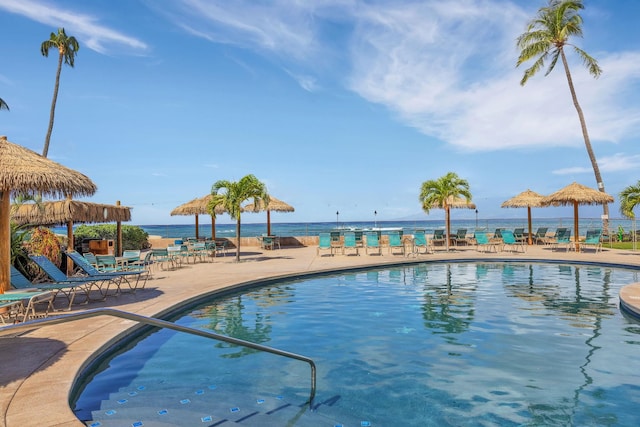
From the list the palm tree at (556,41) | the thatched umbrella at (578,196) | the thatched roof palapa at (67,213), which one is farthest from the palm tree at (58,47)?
the thatched umbrella at (578,196)

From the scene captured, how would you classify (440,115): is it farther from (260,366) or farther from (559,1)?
(260,366)

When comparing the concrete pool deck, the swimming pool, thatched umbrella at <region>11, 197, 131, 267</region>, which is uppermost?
thatched umbrella at <region>11, 197, 131, 267</region>

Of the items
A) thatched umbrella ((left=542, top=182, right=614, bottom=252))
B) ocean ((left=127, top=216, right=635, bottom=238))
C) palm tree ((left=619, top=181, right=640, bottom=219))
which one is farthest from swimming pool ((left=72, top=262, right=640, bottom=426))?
palm tree ((left=619, top=181, right=640, bottom=219))

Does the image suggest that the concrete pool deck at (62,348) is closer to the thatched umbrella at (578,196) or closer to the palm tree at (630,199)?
the thatched umbrella at (578,196)

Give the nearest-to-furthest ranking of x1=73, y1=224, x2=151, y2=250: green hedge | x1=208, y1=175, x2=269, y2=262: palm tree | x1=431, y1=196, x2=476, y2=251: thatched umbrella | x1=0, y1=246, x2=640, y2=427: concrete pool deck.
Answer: x1=0, y1=246, x2=640, y2=427: concrete pool deck, x1=208, y1=175, x2=269, y2=262: palm tree, x1=431, y1=196, x2=476, y2=251: thatched umbrella, x1=73, y1=224, x2=151, y2=250: green hedge

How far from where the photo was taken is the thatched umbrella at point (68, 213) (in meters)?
12.8

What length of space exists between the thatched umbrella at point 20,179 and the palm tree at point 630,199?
23.7 meters

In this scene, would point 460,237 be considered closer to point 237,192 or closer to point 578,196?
point 578,196

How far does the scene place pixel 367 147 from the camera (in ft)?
130

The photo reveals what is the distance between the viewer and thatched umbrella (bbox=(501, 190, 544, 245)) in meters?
20.4

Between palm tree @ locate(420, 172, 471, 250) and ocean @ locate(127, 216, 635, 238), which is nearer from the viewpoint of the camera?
palm tree @ locate(420, 172, 471, 250)

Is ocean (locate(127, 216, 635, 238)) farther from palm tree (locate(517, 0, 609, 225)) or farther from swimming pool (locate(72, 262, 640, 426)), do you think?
swimming pool (locate(72, 262, 640, 426))

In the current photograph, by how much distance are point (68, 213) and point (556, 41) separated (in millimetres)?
24896

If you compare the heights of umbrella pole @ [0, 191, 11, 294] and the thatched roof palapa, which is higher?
the thatched roof palapa
